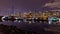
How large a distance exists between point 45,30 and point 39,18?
0.18 m

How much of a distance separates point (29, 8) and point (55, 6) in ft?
1.16

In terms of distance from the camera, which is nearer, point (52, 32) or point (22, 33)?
point (52, 32)

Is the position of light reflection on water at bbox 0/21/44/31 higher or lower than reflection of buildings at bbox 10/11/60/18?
lower

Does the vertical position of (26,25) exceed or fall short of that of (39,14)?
it falls short

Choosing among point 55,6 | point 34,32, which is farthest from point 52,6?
point 34,32

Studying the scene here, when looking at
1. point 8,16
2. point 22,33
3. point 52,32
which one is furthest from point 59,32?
point 8,16

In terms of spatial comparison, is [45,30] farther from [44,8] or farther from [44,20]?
[44,8]

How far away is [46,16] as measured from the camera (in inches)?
58.4

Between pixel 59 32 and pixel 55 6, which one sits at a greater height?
pixel 55 6

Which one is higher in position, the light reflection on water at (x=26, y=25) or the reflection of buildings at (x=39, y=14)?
the reflection of buildings at (x=39, y=14)

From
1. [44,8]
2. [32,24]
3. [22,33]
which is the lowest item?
[22,33]

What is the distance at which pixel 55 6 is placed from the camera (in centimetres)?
146

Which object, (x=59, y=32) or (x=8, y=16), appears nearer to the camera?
(x=59, y=32)

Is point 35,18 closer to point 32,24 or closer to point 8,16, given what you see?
point 32,24
